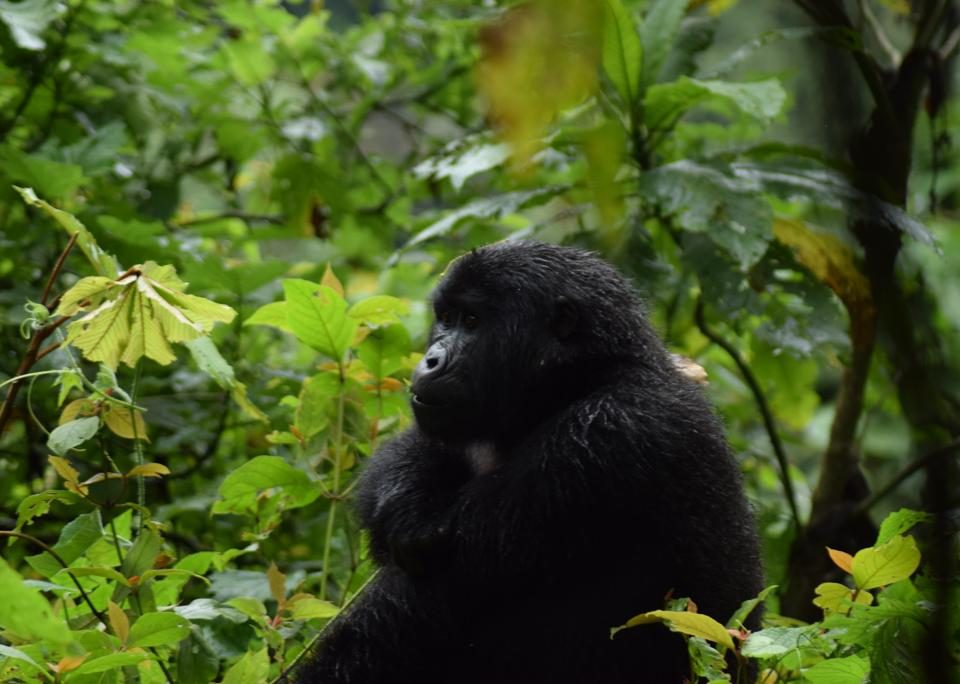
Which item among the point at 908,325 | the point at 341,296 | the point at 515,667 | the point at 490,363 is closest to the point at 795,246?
the point at 490,363

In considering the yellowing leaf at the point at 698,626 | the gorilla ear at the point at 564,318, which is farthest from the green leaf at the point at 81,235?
the yellowing leaf at the point at 698,626

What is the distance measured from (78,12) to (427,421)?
2.33 meters

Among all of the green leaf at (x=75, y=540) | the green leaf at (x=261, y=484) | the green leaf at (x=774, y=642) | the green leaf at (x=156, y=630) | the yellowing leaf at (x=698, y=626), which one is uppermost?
the yellowing leaf at (x=698, y=626)

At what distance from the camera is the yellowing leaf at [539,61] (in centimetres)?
96

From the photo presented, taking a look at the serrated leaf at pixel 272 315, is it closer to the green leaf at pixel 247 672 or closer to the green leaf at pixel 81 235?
the green leaf at pixel 81 235

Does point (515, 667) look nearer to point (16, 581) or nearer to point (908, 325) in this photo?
point (16, 581)

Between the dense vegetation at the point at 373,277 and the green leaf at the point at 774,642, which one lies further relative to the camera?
the green leaf at the point at 774,642

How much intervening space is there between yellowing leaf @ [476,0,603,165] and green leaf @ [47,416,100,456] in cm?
137

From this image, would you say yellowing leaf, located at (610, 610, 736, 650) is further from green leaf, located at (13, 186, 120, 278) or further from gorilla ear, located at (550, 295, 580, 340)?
green leaf, located at (13, 186, 120, 278)

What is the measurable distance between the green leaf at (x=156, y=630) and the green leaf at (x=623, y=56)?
2286 millimetres

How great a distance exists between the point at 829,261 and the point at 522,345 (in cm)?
129

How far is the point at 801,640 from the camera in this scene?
196 cm

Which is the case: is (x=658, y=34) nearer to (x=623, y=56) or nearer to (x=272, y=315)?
(x=623, y=56)

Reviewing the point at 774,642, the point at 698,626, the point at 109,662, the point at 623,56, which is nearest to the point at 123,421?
the point at 109,662
